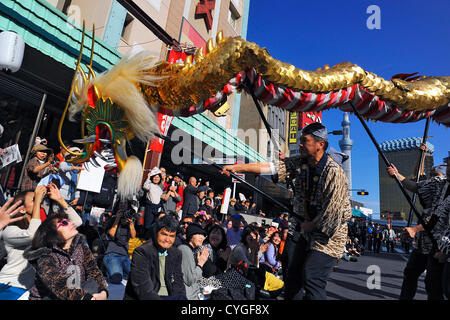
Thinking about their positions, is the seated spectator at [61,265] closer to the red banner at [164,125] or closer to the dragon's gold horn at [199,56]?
the dragon's gold horn at [199,56]

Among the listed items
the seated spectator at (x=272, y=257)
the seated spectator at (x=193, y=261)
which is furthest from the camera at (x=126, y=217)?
the seated spectator at (x=272, y=257)

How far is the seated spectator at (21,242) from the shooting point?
262cm

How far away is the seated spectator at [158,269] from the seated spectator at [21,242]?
1.08 meters

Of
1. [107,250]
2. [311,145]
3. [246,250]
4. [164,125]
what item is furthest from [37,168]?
[311,145]

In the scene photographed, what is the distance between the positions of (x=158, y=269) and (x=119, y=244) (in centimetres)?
182

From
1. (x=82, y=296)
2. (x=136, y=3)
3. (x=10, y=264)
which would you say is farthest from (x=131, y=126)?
(x=136, y=3)

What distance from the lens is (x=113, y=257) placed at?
13.2 feet

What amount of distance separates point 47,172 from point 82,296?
347 centimetres

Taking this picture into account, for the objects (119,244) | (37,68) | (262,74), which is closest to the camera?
(262,74)

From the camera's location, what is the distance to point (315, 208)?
7.27ft

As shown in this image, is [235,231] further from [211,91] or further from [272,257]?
[211,91]

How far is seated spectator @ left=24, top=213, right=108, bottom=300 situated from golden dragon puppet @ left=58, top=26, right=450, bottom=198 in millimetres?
641

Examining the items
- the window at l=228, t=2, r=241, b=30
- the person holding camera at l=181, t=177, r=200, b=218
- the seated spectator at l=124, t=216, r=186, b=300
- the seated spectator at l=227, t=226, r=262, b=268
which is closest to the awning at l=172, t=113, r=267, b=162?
the person holding camera at l=181, t=177, r=200, b=218
